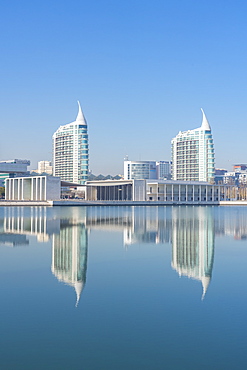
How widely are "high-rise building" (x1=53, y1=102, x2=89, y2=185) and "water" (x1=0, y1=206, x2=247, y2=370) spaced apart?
379 ft

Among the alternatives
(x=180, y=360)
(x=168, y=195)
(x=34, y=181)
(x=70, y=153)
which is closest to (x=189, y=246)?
(x=180, y=360)

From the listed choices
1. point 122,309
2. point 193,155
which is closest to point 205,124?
point 193,155

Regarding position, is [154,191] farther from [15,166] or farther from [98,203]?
[15,166]

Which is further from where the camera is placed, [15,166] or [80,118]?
[80,118]

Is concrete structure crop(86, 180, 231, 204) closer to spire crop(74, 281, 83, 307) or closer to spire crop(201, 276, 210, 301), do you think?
spire crop(201, 276, 210, 301)

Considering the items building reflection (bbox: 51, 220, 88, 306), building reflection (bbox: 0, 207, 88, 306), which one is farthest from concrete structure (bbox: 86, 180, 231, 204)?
building reflection (bbox: 51, 220, 88, 306)

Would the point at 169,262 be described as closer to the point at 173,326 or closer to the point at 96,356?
the point at 173,326

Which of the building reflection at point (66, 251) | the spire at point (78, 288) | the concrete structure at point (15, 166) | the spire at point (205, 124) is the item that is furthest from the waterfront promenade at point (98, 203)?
the spire at point (78, 288)

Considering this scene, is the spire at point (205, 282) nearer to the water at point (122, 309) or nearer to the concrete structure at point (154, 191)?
the water at point (122, 309)

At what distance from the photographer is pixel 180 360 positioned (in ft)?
24.2

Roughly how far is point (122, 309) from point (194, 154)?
5258 inches

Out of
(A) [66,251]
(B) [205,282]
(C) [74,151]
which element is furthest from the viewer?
(C) [74,151]

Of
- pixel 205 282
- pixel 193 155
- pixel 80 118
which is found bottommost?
pixel 205 282

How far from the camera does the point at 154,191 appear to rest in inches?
4240
